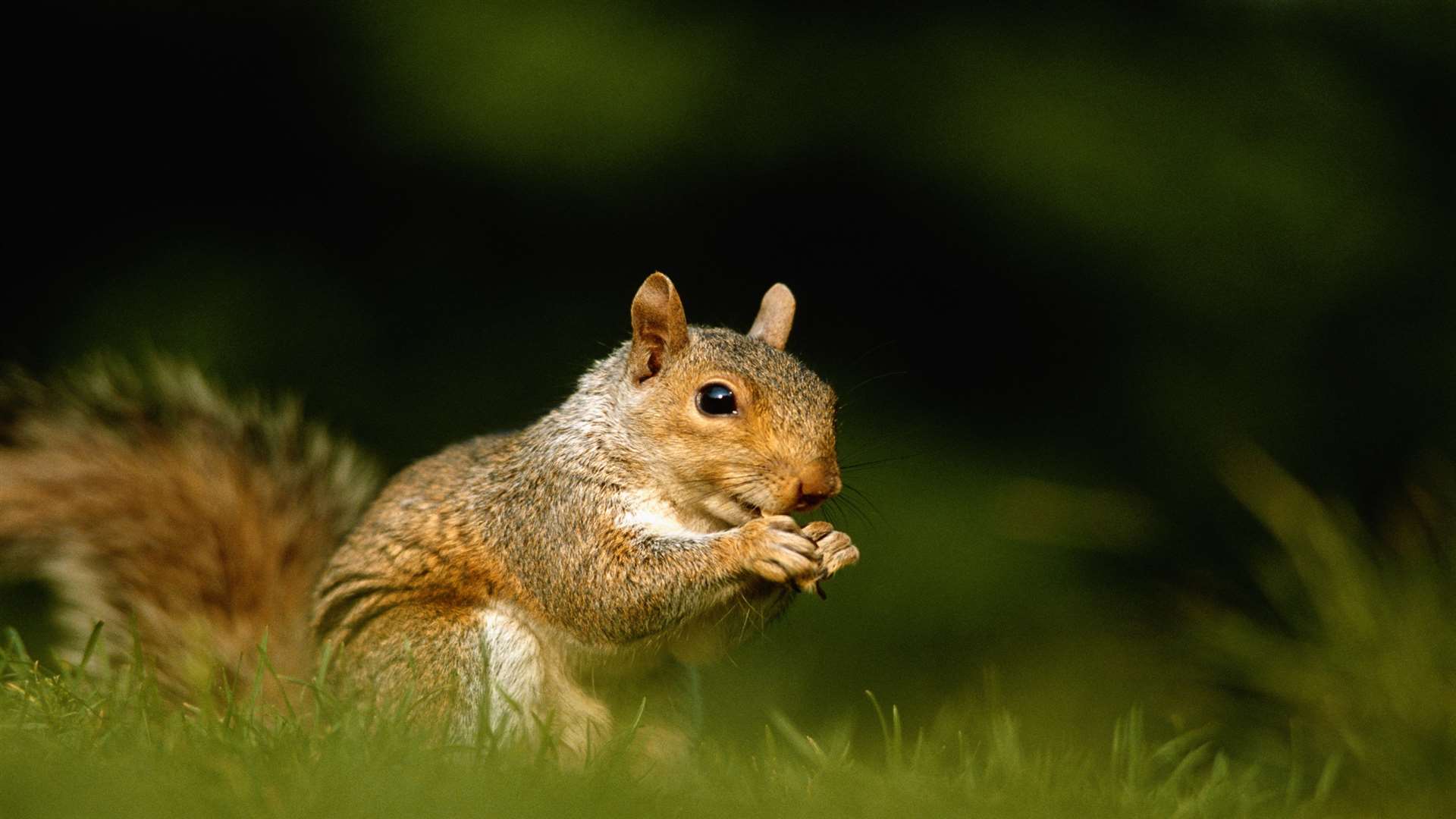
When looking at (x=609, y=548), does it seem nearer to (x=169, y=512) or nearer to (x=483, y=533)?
(x=483, y=533)

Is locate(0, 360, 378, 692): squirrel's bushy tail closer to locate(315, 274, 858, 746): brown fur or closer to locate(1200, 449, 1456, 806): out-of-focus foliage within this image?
locate(315, 274, 858, 746): brown fur

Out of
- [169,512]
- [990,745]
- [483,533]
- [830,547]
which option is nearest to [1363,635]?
[990,745]

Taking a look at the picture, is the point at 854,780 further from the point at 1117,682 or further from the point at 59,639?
the point at 59,639

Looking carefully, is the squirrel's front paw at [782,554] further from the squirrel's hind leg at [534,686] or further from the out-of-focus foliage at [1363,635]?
the out-of-focus foliage at [1363,635]

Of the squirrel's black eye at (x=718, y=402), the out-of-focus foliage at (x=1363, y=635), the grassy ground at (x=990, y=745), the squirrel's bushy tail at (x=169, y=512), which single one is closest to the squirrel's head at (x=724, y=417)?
the squirrel's black eye at (x=718, y=402)

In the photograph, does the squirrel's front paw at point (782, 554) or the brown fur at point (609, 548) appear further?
the brown fur at point (609, 548)

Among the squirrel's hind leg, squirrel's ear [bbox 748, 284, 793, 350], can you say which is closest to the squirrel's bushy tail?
the squirrel's hind leg
